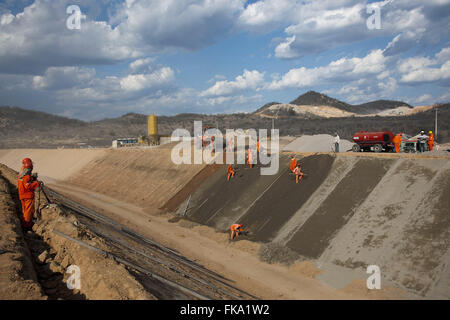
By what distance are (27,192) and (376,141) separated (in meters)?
20.1

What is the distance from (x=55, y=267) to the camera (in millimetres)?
8070

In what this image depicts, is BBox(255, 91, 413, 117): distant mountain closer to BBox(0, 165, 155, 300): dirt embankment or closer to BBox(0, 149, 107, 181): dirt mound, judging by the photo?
BBox(0, 149, 107, 181): dirt mound

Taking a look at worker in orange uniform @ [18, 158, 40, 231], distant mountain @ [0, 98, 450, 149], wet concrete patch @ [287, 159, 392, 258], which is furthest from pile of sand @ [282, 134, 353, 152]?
worker in orange uniform @ [18, 158, 40, 231]

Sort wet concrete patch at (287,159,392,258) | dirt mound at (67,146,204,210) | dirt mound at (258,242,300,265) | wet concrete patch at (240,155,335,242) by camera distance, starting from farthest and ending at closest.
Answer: dirt mound at (67,146,204,210)
wet concrete patch at (240,155,335,242)
wet concrete patch at (287,159,392,258)
dirt mound at (258,242,300,265)

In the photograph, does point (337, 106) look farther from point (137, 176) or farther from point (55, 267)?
point (55, 267)

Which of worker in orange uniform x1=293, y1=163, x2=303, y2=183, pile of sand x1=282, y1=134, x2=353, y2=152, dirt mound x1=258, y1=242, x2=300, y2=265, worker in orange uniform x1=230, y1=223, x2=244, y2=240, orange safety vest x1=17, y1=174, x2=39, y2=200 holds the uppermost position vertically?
pile of sand x1=282, y1=134, x2=353, y2=152

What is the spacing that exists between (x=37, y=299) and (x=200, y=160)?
22111 mm

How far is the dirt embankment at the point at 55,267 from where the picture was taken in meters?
6.60

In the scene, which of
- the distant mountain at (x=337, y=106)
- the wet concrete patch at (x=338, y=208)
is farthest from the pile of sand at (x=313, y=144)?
the distant mountain at (x=337, y=106)

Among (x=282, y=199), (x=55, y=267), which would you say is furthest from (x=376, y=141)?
(x=55, y=267)

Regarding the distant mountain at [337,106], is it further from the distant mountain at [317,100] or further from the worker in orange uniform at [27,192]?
the worker in orange uniform at [27,192]

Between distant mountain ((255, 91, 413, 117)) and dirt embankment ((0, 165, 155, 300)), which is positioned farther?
distant mountain ((255, 91, 413, 117))

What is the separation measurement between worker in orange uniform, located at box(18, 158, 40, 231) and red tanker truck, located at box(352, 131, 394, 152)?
19439 millimetres

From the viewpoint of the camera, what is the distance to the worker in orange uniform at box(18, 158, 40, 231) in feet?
34.9
